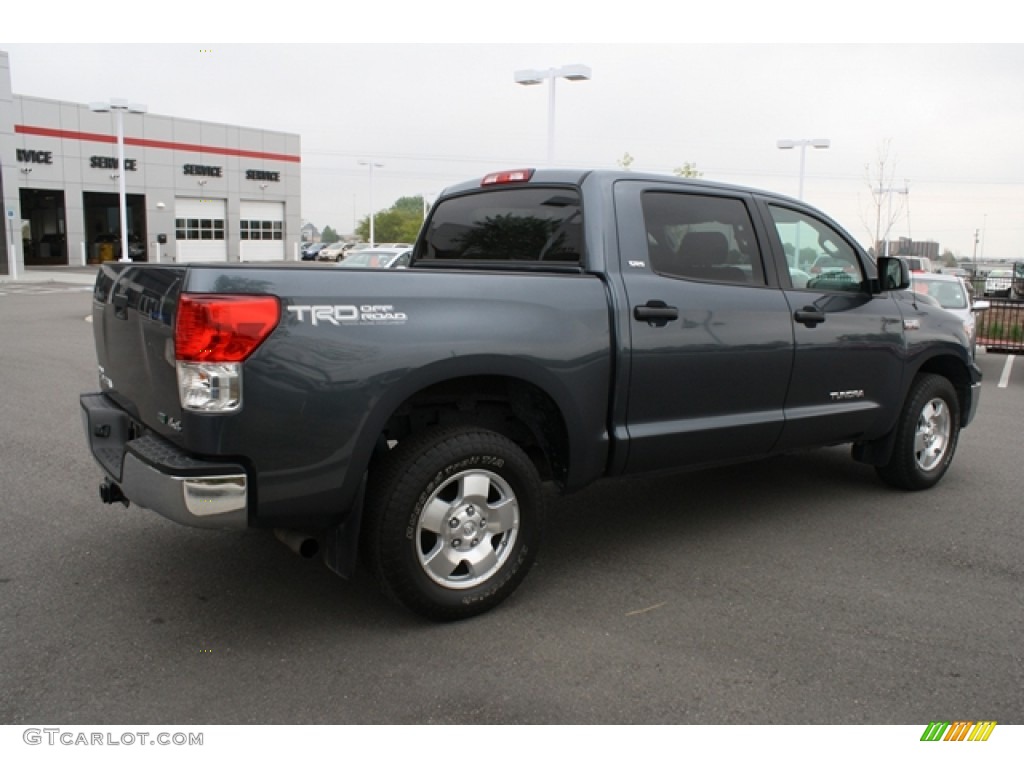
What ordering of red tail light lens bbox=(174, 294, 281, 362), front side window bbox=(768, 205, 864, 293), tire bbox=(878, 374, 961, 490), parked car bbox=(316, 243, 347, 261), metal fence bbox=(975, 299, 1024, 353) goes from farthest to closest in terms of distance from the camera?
1. parked car bbox=(316, 243, 347, 261)
2. metal fence bbox=(975, 299, 1024, 353)
3. tire bbox=(878, 374, 961, 490)
4. front side window bbox=(768, 205, 864, 293)
5. red tail light lens bbox=(174, 294, 281, 362)

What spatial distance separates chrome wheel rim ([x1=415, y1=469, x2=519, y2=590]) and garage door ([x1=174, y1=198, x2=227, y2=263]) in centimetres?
5430

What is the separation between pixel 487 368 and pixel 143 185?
55.3 m

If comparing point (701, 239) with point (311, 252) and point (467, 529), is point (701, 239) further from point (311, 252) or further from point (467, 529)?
point (311, 252)

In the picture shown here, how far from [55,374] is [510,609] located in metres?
8.55

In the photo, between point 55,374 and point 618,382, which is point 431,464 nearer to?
point 618,382

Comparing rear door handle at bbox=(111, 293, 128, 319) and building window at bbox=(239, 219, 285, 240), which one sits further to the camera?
building window at bbox=(239, 219, 285, 240)

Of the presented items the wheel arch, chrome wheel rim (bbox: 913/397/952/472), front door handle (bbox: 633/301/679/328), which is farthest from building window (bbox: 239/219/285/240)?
front door handle (bbox: 633/301/679/328)

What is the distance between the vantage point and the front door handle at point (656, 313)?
13.6 ft

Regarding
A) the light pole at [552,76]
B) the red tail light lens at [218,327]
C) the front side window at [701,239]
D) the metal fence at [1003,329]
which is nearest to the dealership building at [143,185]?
the light pole at [552,76]

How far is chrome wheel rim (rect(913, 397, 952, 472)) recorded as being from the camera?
588 cm

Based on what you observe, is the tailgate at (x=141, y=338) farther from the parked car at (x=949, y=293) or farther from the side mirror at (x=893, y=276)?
the parked car at (x=949, y=293)

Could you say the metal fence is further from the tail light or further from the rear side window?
the tail light
